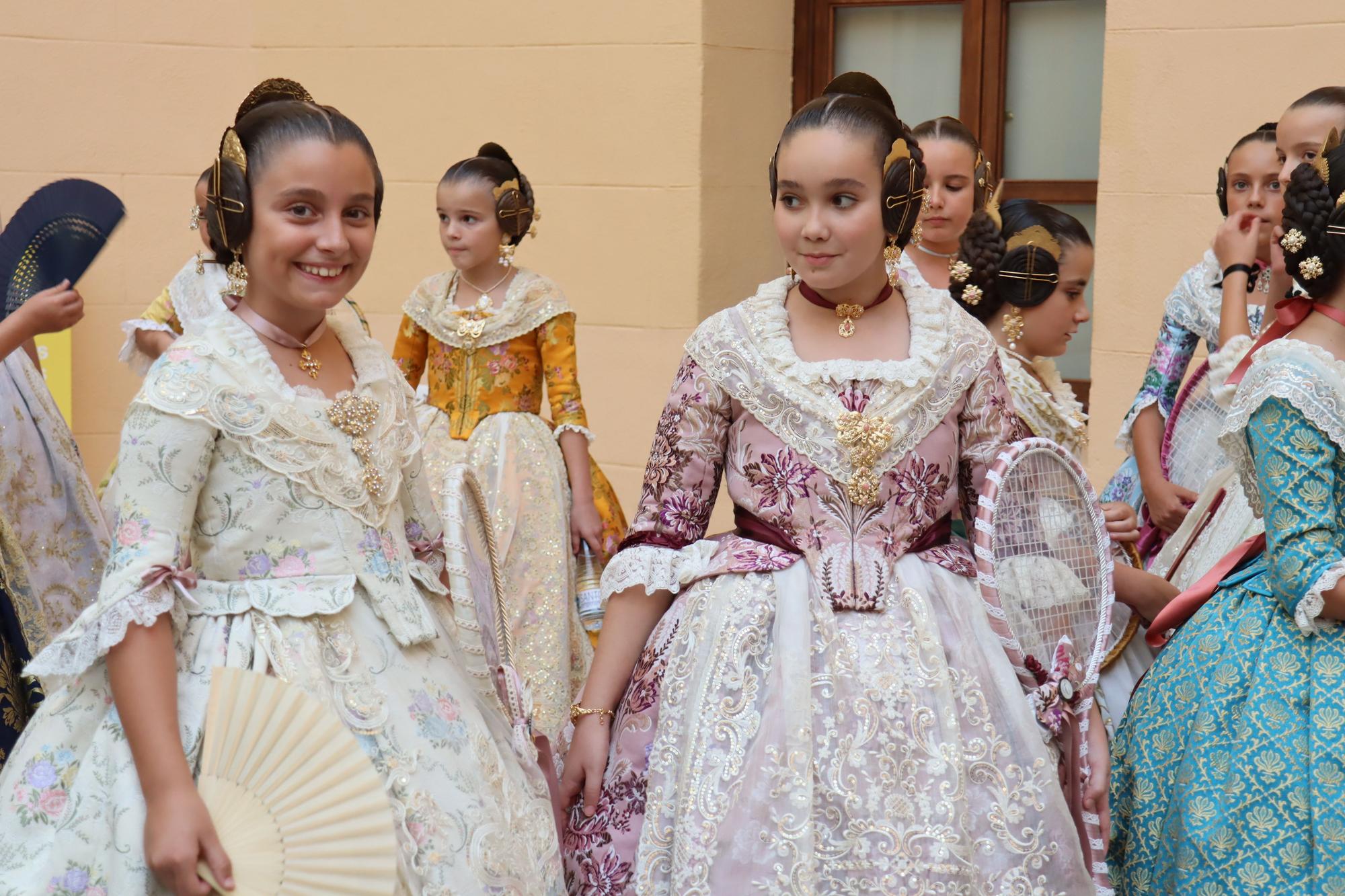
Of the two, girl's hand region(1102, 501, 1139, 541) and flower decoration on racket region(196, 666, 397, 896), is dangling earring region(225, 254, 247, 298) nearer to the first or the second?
flower decoration on racket region(196, 666, 397, 896)

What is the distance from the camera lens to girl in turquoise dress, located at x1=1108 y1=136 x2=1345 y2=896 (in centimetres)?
223

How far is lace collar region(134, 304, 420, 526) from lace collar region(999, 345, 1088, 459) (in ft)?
4.63

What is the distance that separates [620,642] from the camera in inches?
92.7

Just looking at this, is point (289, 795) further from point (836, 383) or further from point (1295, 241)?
point (1295, 241)

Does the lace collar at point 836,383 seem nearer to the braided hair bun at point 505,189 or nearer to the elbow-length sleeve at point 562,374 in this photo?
the elbow-length sleeve at point 562,374

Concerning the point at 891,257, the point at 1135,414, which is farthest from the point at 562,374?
the point at 891,257

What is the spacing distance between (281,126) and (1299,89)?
371cm

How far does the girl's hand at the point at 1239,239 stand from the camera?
371cm

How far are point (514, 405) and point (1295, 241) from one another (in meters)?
2.70

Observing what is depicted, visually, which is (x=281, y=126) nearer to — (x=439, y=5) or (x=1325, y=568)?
(x=1325, y=568)

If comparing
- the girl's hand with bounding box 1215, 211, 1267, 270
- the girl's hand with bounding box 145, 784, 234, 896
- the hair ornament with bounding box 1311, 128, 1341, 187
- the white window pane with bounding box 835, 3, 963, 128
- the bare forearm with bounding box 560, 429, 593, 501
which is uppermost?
the white window pane with bounding box 835, 3, 963, 128

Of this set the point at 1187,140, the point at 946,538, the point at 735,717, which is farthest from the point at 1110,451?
the point at 735,717

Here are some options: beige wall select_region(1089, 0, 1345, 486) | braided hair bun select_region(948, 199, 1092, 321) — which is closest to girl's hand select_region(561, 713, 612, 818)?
braided hair bun select_region(948, 199, 1092, 321)

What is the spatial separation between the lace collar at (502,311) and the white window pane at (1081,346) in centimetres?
205
